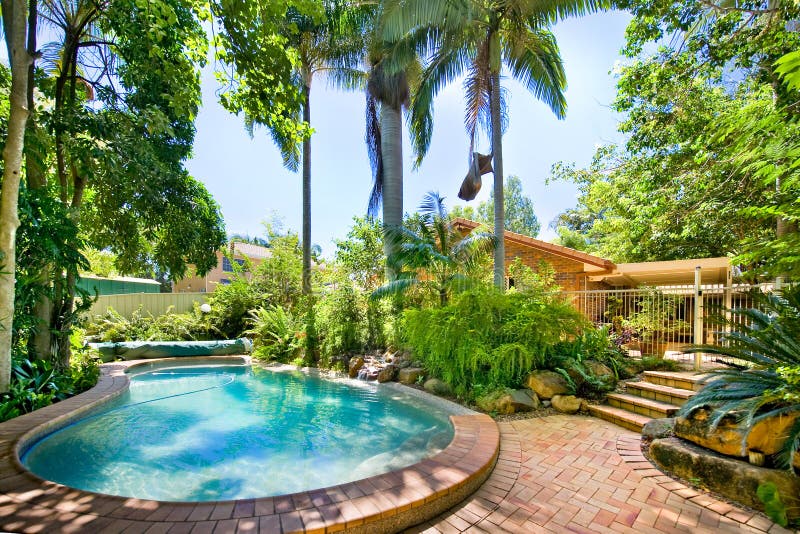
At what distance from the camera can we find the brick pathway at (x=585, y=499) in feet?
8.58

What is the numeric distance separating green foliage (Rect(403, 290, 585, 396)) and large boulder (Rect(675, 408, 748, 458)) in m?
2.20

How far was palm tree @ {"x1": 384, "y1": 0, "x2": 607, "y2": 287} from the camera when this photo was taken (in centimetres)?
749

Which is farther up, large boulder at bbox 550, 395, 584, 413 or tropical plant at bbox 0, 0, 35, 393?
tropical plant at bbox 0, 0, 35, 393

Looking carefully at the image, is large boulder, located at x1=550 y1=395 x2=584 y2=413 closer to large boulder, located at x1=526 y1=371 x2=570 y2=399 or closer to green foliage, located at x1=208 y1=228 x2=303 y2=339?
large boulder, located at x1=526 y1=371 x2=570 y2=399

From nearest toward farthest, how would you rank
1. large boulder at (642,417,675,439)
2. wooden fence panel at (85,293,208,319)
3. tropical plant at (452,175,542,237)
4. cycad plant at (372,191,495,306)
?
large boulder at (642,417,675,439)
cycad plant at (372,191,495,306)
wooden fence panel at (85,293,208,319)
tropical plant at (452,175,542,237)

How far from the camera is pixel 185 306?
15984 mm

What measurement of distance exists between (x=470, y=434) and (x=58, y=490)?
3815 mm

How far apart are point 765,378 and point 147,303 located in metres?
18.8

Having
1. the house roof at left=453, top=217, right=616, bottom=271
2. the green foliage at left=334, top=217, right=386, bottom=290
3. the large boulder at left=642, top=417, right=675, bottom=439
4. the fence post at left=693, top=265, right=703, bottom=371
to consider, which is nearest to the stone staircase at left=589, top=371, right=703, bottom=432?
the large boulder at left=642, top=417, right=675, bottom=439

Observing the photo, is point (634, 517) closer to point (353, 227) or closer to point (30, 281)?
point (30, 281)

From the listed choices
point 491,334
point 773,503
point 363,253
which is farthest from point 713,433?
point 363,253

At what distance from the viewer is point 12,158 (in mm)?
4477

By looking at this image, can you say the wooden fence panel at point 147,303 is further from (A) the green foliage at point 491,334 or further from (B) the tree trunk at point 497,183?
(B) the tree trunk at point 497,183

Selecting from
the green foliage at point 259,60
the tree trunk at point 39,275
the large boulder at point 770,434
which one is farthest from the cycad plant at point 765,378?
the tree trunk at point 39,275
